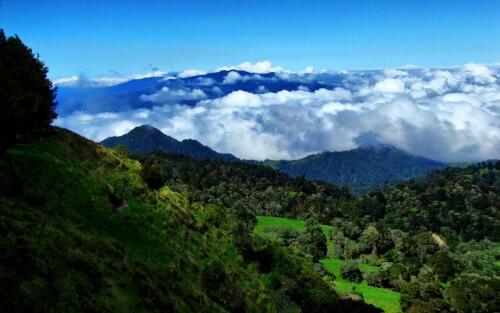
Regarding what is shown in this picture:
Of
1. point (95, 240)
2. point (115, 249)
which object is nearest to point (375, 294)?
point (115, 249)

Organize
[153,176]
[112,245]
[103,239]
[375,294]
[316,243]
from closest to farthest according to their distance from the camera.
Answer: [112,245] → [103,239] → [153,176] → [375,294] → [316,243]

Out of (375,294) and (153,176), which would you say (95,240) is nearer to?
(153,176)

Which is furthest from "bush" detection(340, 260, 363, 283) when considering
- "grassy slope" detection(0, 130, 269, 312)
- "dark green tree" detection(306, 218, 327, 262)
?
"grassy slope" detection(0, 130, 269, 312)

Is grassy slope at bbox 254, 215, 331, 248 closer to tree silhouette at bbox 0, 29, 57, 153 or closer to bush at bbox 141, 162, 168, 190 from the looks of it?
bush at bbox 141, 162, 168, 190

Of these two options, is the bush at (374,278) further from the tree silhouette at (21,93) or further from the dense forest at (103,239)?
the tree silhouette at (21,93)

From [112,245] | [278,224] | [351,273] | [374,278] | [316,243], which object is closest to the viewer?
[112,245]

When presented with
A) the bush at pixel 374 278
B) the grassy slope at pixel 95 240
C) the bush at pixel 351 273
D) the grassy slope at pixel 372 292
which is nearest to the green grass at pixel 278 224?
the grassy slope at pixel 372 292
